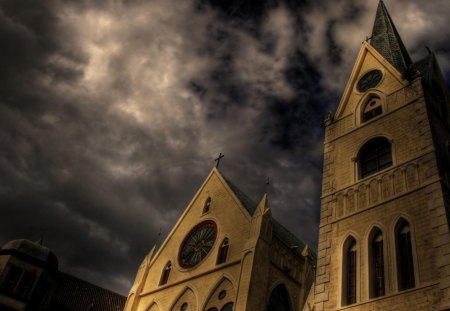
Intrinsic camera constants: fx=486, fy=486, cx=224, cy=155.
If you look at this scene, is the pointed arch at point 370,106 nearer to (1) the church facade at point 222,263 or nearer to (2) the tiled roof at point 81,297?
(1) the church facade at point 222,263

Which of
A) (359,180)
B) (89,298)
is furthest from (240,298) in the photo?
(89,298)

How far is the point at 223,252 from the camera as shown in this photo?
26.1 metres

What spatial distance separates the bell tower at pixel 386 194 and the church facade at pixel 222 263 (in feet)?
19.2

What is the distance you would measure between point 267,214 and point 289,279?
141 inches

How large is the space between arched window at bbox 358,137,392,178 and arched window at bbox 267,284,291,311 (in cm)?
859

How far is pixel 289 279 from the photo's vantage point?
25312 millimetres

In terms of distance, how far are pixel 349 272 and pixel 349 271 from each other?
3 centimetres

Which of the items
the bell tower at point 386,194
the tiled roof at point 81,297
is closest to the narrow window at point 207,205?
the bell tower at point 386,194

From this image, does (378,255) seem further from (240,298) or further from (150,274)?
(150,274)

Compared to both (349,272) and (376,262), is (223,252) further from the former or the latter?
(376,262)

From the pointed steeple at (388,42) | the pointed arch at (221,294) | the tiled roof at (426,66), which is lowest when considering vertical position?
the pointed arch at (221,294)

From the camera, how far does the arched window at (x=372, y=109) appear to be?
20.8 metres

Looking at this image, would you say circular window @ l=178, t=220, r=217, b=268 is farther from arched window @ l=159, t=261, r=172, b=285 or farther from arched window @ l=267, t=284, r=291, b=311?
arched window @ l=267, t=284, r=291, b=311

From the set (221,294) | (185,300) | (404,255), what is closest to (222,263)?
(221,294)
